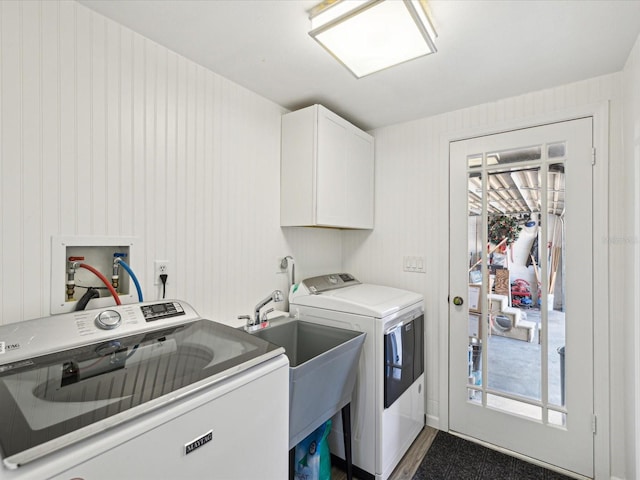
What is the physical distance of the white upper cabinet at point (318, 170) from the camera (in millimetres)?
2113

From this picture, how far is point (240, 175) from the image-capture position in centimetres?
200

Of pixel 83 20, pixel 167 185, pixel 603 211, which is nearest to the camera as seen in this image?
pixel 83 20

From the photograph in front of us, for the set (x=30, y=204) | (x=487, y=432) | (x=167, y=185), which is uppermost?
(x=167, y=185)

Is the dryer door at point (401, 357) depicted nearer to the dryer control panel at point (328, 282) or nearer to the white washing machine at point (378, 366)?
the white washing machine at point (378, 366)

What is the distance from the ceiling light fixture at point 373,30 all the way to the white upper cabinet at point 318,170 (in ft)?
1.91

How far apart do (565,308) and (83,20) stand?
2886 mm

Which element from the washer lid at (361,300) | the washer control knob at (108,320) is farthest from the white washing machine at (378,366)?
the washer control knob at (108,320)

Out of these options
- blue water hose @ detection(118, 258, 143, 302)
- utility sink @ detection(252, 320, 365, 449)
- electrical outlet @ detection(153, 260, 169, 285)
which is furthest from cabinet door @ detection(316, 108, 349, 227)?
blue water hose @ detection(118, 258, 143, 302)

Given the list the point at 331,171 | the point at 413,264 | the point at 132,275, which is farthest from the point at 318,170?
the point at 132,275

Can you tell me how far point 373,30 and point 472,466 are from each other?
2.45 m

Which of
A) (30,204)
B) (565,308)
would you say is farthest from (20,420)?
(565,308)

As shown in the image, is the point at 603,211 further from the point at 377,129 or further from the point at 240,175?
the point at 240,175

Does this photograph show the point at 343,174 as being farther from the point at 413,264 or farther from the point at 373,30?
the point at 373,30

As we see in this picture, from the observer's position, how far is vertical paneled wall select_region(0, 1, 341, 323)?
120cm
